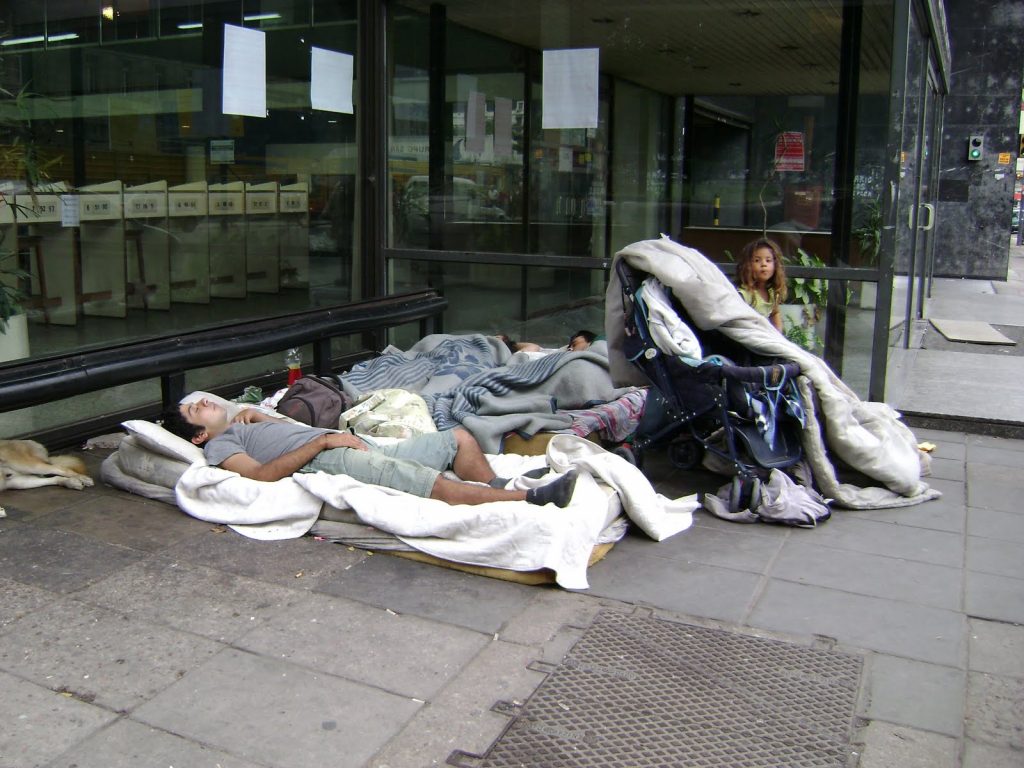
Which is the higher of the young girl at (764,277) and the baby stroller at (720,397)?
the young girl at (764,277)

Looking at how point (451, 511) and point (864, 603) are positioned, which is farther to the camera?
point (451, 511)

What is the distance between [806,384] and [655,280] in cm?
87

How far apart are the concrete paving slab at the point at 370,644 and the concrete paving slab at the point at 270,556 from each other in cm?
27

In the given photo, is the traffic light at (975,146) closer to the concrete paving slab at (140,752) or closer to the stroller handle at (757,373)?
the stroller handle at (757,373)

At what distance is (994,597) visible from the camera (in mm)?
3984

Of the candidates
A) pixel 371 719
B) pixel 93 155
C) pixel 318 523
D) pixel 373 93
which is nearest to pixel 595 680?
pixel 371 719

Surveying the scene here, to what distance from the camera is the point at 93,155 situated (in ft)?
19.0

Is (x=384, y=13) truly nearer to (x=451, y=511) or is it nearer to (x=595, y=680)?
(x=451, y=511)

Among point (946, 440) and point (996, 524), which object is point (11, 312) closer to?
point (996, 524)

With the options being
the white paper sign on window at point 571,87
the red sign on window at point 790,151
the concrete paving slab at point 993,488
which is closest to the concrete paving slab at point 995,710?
the concrete paving slab at point 993,488

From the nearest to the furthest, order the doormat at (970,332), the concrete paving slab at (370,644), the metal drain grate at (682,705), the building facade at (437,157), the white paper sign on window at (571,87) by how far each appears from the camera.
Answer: the metal drain grate at (682,705)
the concrete paving slab at (370,644)
the building facade at (437,157)
the white paper sign on window at (571,87)
the doormat at (970,332)

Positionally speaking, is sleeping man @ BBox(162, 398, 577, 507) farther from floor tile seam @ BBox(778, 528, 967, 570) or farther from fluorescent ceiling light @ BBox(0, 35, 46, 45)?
fluorescent ceiling light @ BBox(0, 35, 46, 45)

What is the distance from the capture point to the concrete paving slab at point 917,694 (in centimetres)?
304

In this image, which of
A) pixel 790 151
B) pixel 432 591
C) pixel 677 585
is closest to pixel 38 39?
pixel 432 591
